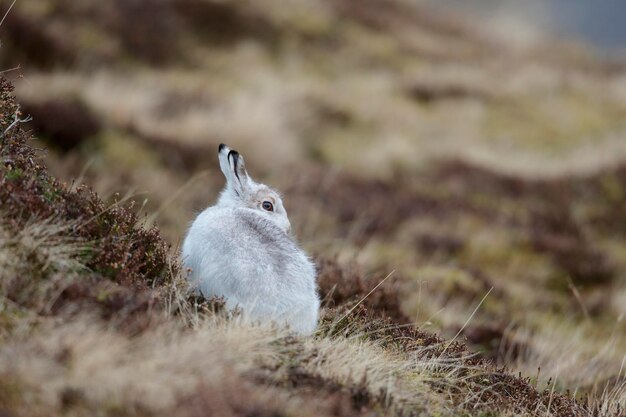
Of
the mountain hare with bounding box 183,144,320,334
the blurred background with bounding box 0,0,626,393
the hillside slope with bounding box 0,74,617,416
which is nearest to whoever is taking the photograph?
the hillside slope with bounding box 0,74,617,416

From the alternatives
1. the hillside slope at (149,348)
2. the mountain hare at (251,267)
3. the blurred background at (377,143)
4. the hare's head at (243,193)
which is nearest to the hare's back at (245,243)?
the mountain hare at (251,267)

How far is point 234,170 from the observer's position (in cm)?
657

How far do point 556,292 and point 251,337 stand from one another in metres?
9.53

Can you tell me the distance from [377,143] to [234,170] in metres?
14.6

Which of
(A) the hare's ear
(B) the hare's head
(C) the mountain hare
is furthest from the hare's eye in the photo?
(C) the mountain hare

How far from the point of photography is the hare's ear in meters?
6.55

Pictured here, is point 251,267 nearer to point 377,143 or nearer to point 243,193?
point 243,193

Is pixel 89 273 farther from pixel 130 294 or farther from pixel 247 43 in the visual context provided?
pixel 247 43

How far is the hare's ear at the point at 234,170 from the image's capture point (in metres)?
6.55

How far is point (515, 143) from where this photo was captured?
76.2ft

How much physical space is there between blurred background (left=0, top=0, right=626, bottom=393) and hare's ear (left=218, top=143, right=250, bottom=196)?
730mm

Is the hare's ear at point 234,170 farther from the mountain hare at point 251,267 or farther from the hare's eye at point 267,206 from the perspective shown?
the mountain hare at point 251,267

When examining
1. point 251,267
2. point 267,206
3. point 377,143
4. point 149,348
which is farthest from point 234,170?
point 377,143

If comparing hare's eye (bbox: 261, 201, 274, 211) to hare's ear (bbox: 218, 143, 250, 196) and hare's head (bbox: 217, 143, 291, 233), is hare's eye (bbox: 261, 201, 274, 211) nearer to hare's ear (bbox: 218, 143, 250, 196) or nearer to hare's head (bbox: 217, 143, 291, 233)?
hare's head (bbox: 217, 143, 291, 233)
